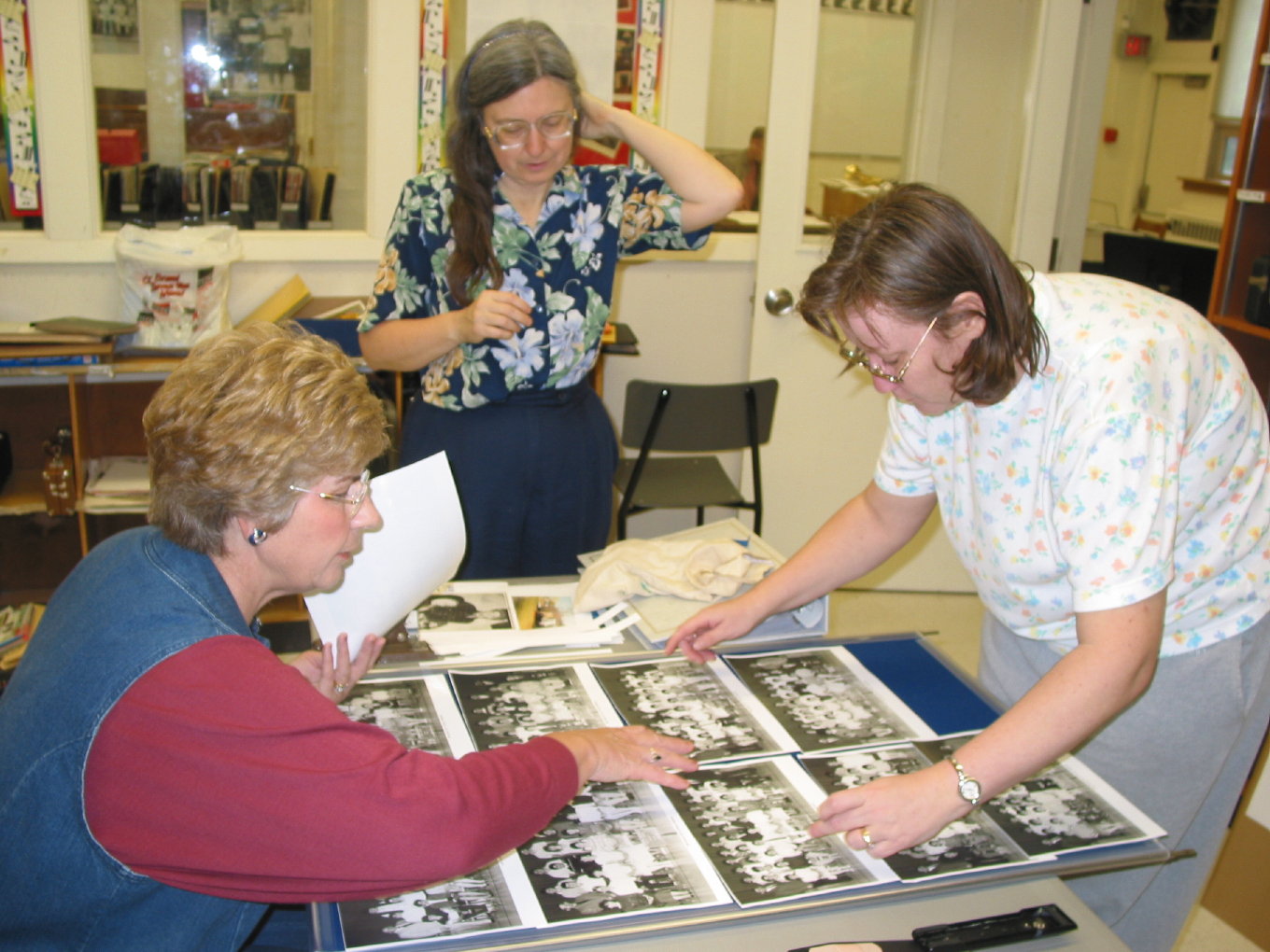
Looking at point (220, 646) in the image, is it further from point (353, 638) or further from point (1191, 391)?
point (1191, 391)

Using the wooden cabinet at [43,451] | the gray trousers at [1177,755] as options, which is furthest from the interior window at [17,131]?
the gray trousers at [1177,755]

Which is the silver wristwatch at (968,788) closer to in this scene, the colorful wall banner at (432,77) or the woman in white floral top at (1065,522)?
the woman in white floral top at (1065,522)

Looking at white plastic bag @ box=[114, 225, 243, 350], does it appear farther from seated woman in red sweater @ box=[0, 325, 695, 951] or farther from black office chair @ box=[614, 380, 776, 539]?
seated woman in red sweater @ box=[0, 325, 695, 951]

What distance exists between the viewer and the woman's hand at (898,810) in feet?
3.80

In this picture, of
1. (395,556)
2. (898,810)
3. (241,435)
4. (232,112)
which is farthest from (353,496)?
(232,112)

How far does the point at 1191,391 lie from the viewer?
1.29 meters

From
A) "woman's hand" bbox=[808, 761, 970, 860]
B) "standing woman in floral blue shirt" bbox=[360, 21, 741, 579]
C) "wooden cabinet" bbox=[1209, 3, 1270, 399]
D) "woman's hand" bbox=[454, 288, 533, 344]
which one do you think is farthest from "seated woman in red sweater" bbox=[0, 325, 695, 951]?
"wooden cabinet" bbox=[1209, 3, 1270, 399]

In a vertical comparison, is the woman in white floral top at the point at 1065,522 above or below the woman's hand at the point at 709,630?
above

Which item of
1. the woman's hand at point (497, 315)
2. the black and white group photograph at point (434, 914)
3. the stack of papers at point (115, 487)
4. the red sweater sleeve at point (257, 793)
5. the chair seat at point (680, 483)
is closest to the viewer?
the red sweater sleeve at point (257, 793)

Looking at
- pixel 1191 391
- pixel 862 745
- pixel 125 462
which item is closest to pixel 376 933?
pixel 862 745

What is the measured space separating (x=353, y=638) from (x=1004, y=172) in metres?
2.85

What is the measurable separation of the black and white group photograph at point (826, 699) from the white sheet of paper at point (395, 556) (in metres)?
0.46

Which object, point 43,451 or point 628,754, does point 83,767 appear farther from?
point 43,451

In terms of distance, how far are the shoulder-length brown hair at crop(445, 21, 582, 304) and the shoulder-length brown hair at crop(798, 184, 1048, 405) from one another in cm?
91
